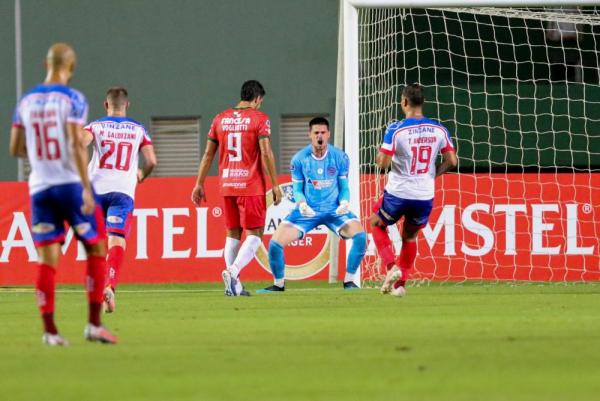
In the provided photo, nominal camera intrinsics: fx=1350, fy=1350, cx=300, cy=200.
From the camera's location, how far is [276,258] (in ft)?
45.7

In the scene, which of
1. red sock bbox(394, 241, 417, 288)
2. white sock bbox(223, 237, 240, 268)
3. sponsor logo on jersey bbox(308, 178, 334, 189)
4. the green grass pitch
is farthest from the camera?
sponsor logo on jersey bbox(308, 178, 334, 189)

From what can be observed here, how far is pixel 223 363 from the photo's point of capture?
6.43 meters

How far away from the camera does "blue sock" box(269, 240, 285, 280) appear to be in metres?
13.9

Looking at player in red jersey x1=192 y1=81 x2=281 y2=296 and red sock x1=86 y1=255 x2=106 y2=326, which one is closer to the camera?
red sock x1=86 y1=255 x2=106 y2=326

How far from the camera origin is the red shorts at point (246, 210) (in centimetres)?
1319

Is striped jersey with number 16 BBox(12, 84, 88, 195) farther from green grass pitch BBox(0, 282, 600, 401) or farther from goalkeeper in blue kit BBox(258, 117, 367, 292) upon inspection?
goalkeeper in blue kit BBox(258, 117, 367, 292)

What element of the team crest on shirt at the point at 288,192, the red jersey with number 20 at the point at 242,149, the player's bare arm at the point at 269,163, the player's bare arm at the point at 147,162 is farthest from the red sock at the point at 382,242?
the team crest on shirt at the point at 288,192

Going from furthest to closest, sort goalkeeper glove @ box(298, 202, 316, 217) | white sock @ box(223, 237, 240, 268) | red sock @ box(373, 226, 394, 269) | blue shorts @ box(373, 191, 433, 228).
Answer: goalkeeper glove @ box(298, 202, 316, 217), white sock @ box(223, 237, 240, 268), red sock @ box(373, 226, 394, 269), blue shorts @ box(373, 191, 433, 228)

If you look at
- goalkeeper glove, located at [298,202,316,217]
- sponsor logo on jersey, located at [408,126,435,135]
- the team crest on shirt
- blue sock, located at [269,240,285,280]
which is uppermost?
sponsor logo on jersey, located at [408,126,435,135]

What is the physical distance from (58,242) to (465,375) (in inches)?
112

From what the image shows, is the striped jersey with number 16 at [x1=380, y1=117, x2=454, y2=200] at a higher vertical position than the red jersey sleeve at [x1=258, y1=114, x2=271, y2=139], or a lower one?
lower

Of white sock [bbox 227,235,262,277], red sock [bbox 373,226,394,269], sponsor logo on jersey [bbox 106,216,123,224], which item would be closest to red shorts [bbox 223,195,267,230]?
white sock [bbox 227,235,262,277]

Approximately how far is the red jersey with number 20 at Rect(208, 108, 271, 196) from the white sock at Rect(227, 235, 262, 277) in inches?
18.6

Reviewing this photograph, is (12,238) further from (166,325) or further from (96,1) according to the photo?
(96,1)
